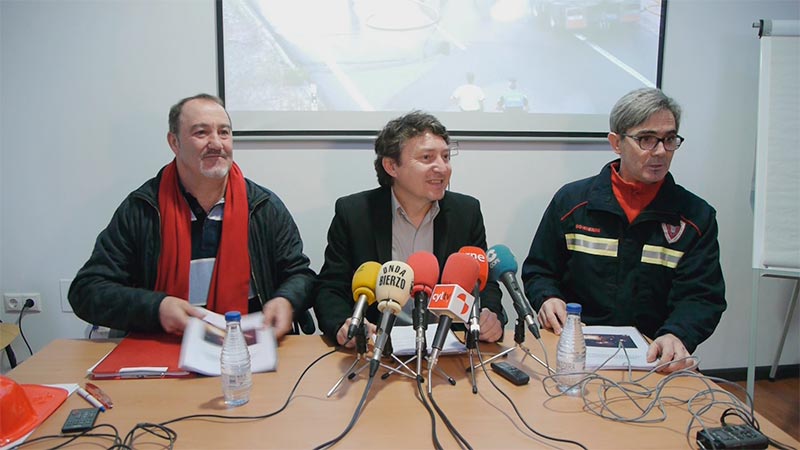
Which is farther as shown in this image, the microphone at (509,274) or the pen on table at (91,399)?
the microphone at (509,274)

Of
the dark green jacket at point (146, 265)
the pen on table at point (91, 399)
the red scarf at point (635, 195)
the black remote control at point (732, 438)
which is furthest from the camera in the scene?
the red scarf at point (635, 195)

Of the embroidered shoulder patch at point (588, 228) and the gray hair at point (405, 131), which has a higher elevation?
the gray hair at point (405, 131)

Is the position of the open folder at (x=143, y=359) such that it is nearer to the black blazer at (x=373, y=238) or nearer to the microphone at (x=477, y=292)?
the black blazer at (x=373, y=238)

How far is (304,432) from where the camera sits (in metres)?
0.96

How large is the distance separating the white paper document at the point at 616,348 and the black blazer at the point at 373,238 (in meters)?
0.30

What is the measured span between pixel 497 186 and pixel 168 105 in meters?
1.59

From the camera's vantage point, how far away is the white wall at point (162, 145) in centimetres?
217

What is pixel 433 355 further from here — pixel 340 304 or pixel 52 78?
pixel 52 78

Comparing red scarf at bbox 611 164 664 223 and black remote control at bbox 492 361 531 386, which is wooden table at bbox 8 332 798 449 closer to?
black remote control at bbox 492 361 531 386

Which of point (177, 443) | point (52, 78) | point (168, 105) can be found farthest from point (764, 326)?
point (52, 78)

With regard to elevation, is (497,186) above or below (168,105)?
below

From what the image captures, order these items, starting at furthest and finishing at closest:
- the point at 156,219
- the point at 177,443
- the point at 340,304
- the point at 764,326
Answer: the point at 764,326 → the point at 156,219 → the point at 340,304 → the point at 177,443

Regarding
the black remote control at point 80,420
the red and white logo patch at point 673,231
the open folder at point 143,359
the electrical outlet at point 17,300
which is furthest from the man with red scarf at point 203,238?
the red and white logo patch at point 673,231

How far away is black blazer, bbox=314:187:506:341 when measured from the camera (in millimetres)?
1650
